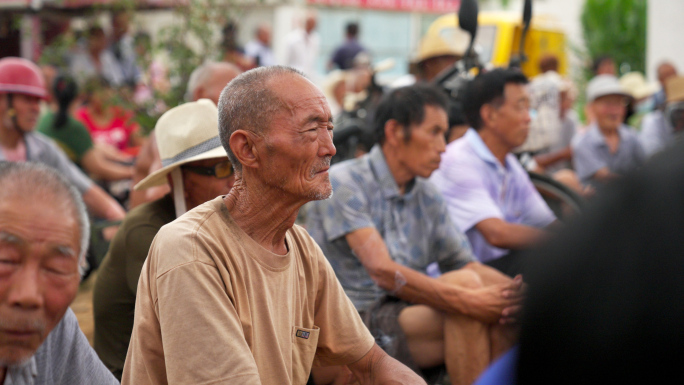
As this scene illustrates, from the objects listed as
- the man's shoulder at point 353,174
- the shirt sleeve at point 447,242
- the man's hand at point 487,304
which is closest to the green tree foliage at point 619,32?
the shirt sleeve at point 447,242

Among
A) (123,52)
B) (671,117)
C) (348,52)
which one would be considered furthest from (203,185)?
(348,52)

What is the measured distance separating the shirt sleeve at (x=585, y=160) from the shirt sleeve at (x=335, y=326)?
549 cm

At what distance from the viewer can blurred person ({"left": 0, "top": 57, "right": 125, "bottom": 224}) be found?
4969 mm

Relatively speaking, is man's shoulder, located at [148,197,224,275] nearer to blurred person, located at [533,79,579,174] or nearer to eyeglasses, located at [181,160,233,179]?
eyeglasses, located at [181,160,233,179]

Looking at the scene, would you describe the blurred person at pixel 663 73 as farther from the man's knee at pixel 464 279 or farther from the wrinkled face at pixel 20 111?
the wrinkled face at pixel 20 111

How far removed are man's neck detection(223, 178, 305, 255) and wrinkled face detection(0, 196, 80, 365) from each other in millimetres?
467

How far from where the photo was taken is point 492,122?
179 inches

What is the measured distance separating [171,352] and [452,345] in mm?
1665

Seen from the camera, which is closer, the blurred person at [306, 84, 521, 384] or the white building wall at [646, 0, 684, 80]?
the blurred person at [306, 84, 521, 384]

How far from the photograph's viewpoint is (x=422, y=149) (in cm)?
367

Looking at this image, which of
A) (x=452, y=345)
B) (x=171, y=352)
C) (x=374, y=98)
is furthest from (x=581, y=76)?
(x=171, y=352)

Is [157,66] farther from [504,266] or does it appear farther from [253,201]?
[253,201]

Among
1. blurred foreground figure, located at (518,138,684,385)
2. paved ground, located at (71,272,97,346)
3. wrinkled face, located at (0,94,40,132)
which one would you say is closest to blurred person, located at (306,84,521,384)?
paved ground, located at (71,272,97,346)

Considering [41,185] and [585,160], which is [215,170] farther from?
[585,160]
